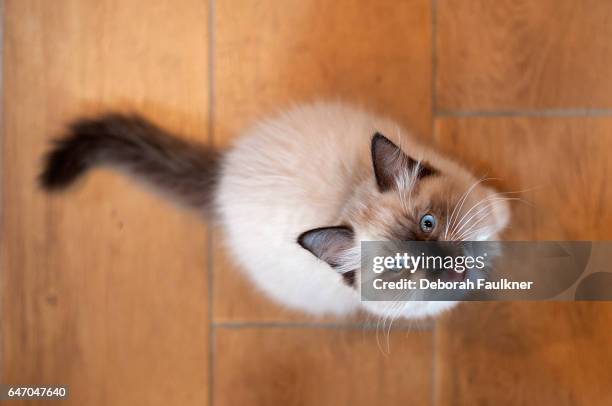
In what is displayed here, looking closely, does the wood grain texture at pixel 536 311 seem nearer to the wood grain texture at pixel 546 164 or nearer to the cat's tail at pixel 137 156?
the wood grain texture at pixel 546 164

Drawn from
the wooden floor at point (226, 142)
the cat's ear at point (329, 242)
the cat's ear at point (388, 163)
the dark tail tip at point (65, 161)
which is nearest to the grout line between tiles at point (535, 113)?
the wooden floor at point (226, 142)

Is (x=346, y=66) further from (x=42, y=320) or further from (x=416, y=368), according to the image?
(x=42, y=320)

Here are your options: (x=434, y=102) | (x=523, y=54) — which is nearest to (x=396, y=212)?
(x=434, y=102)

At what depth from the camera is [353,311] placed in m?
0.87

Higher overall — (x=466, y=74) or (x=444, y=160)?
(x=466, y=74)

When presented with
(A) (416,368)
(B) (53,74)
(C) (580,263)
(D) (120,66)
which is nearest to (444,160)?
(C) (580,263)

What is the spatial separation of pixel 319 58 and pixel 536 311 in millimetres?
624

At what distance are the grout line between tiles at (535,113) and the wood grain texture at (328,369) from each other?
0.43 metres

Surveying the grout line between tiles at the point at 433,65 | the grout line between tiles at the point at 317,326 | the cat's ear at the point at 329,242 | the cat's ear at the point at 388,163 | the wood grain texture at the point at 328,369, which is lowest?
the wood grain texture at the point at 328,369

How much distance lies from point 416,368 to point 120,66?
82 cm

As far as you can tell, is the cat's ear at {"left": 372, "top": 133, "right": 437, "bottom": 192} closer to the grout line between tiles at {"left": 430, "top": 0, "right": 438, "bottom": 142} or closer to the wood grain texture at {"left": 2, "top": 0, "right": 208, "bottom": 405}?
the grout line between tiles at {"left": 430, "top": 0, "right": 438, "bottom": 142}

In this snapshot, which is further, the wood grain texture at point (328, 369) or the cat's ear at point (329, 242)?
the wood grain texture at point (328, 369)

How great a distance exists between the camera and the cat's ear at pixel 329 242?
2.11ft

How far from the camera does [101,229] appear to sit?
92cm
